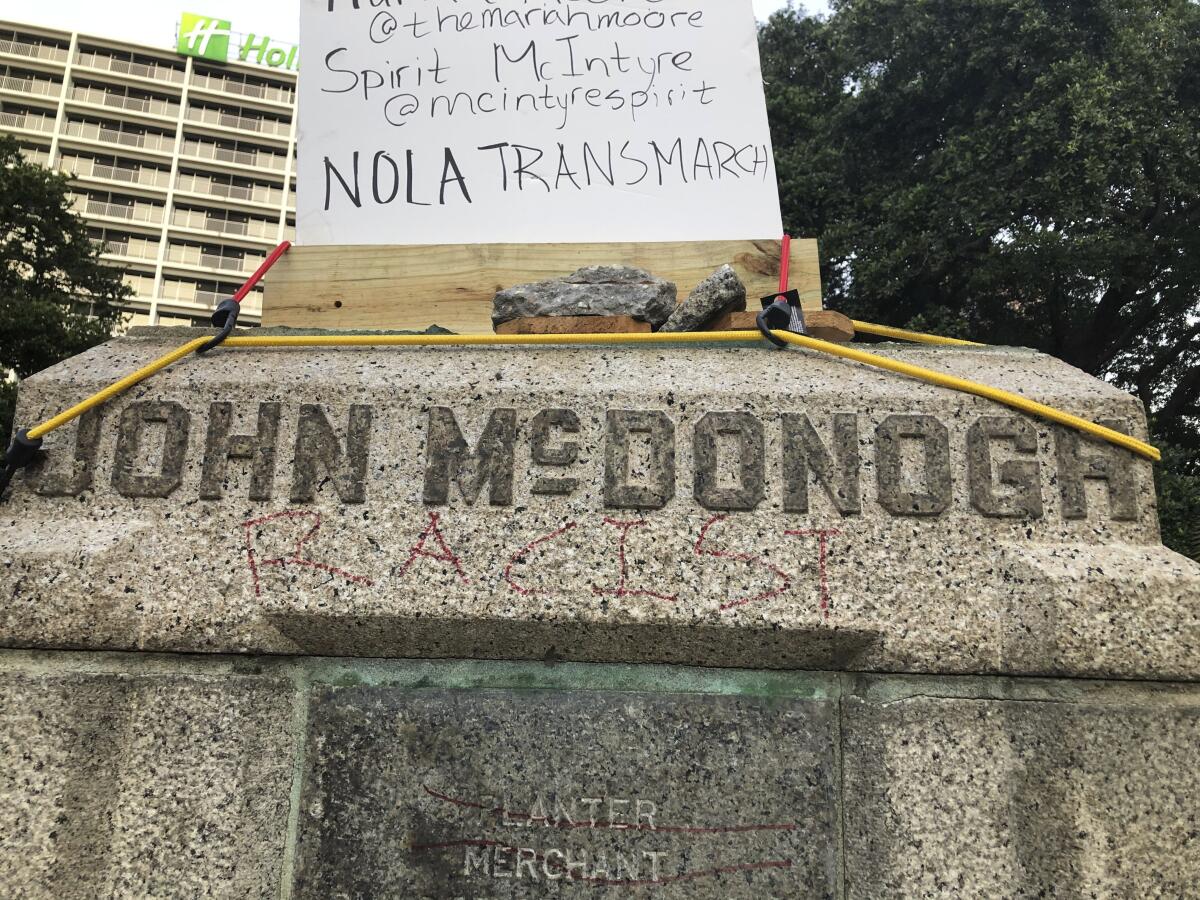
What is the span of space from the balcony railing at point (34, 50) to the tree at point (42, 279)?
35812 mm

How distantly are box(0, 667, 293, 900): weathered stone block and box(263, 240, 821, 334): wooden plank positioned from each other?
0.81 meters

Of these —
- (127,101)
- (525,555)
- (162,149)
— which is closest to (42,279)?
(525,555)

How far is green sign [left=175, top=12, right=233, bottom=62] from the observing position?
45031 mm

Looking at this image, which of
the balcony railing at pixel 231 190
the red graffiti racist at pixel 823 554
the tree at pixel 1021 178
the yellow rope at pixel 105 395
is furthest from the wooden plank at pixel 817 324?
the balcony railing at pixel 231 190

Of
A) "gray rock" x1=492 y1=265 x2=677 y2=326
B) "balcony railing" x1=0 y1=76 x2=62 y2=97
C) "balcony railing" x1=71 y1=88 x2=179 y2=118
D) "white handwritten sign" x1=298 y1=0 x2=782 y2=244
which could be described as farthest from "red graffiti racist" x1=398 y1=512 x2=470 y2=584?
"balcony railing" x1=0 y1=76 x2=62 y2=97

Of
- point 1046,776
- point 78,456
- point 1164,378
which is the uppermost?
point 1164,378

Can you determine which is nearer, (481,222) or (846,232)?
(481,222)

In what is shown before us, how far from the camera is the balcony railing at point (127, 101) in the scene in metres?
42.7

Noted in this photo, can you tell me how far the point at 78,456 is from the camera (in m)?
1.41

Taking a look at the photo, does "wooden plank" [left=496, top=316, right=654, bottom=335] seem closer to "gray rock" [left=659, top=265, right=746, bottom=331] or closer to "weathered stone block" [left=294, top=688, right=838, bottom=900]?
"gray rock" [left=659, top=265, right=746, bottom=331]

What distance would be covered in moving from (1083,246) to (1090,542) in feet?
32.6

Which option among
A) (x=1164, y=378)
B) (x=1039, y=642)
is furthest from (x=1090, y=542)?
(x=1164, y=378)

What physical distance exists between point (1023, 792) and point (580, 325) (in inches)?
42.3

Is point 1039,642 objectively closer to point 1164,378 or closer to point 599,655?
point 599,655
